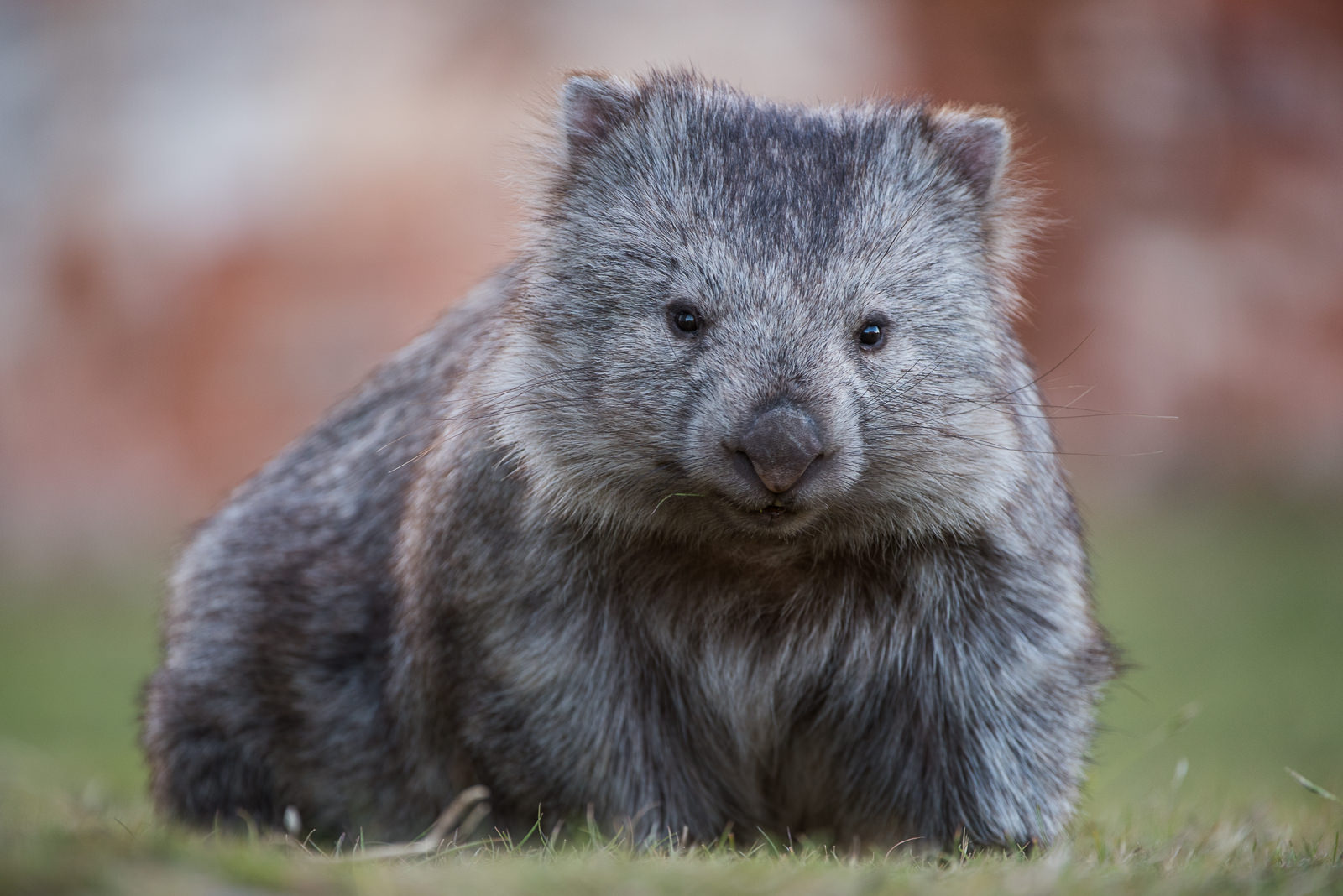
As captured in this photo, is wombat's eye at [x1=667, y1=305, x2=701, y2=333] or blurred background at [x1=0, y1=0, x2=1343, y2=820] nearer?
wombat's eye at [x1=667, y1=305, x2=701, y2=333]

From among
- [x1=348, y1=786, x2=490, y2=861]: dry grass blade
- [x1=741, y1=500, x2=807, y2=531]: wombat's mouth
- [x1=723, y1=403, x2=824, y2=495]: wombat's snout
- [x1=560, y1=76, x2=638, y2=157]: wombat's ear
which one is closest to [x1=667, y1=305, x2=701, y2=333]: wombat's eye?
[x1=723, y1=403, x2=824, y2=495]: wombat's snout

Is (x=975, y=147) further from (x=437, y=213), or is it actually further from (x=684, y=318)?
(x=437, y=213)

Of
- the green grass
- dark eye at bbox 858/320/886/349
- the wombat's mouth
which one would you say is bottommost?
the green grass

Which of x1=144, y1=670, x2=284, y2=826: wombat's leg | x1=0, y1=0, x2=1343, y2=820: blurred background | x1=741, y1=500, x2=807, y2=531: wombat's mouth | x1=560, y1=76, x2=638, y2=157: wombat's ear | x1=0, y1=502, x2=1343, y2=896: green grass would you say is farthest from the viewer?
Answer: x1=0, y1=0, x2=1343, y2=820: blurred background

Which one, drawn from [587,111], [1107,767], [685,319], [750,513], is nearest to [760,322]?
[685,319]

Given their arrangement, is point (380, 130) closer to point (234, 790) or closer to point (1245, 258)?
point (1245, 258)

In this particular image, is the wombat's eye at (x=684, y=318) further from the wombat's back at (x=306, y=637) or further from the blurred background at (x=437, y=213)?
the blurred background at (x=437, y=213)

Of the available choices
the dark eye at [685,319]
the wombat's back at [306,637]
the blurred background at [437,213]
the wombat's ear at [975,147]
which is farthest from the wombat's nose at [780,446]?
the blurred background at [437,213]

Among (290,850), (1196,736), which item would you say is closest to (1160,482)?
(1196,736)

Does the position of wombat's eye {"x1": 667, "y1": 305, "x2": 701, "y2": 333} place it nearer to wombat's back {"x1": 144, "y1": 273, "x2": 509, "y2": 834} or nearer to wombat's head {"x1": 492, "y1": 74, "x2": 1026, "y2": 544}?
wombat's head {"x1": 492, "y1": 74, "x2": 1026, "y2": 544}
